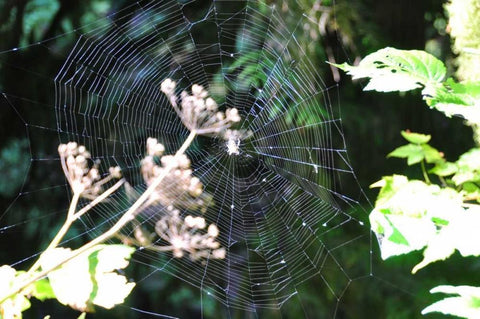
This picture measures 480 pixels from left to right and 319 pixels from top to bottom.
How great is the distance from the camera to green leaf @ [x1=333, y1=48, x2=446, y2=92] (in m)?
0.83

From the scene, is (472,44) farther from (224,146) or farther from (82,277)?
(82,277)

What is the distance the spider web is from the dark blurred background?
19mm

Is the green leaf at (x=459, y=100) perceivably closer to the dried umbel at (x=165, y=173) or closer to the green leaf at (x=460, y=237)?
the green leaf at (x=460, y=237)

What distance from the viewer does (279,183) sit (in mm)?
2215

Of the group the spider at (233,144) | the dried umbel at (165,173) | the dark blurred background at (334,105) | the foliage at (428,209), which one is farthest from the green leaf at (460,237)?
the spider at (233,144)

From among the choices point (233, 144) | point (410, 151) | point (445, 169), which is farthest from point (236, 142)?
point (445, 169)

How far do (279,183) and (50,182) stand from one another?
92 centimetres

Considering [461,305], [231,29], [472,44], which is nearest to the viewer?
[461,305]

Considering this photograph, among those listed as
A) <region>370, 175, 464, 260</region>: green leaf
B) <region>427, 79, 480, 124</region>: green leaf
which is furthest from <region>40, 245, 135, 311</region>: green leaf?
<region>427, 79, 480, 124</region>: green leaf

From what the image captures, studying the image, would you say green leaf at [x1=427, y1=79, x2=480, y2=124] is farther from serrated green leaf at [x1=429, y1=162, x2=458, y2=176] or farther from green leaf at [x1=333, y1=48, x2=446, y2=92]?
serrated green leaf at [x1=429, y1=162, x2=458, y2=176]

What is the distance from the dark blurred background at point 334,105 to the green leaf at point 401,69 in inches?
45.5

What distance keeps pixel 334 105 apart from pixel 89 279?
1.55 m

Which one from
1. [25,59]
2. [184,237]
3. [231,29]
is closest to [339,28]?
[231,29]

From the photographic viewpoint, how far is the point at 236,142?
2.27 m
